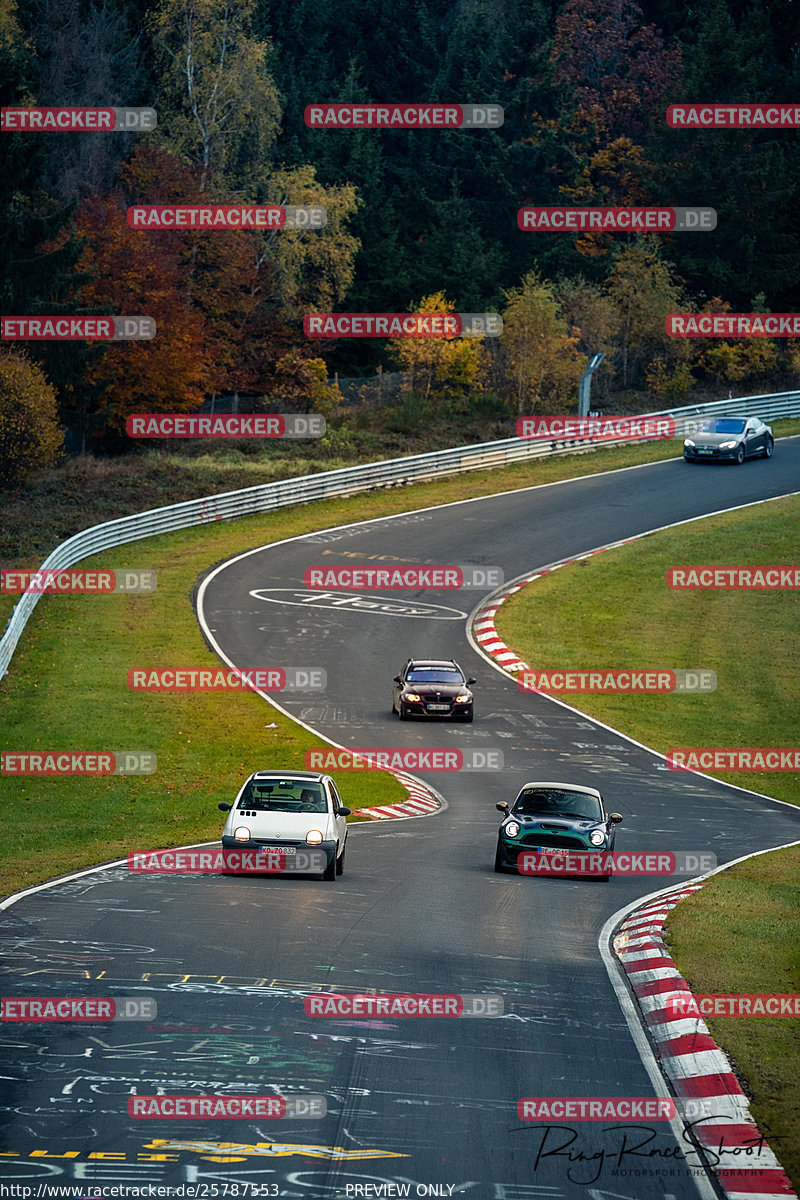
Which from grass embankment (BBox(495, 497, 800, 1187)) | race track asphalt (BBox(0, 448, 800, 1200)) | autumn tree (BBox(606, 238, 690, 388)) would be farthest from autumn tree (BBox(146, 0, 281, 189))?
race track asphalt (BBox(0, 448, 800, 1200))

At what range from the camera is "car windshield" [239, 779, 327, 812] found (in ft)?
62.3

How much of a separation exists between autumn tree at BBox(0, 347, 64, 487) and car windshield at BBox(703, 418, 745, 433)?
2739 centimetres

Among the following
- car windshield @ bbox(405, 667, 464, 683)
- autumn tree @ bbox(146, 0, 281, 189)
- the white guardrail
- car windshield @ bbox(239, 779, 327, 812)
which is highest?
autumn tree @ bbox(146, 0, 281, 189)

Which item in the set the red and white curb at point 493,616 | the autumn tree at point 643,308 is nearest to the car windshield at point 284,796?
the red and white curb at point 493,616

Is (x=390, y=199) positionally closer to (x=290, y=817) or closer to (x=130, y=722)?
(x=130, y=722)

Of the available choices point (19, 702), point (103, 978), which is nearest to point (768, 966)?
point (103, 978)

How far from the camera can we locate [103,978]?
472 inches

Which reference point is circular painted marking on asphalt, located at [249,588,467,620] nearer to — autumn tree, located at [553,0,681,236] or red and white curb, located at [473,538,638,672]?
red and white curb, located at [473,538,638,672]

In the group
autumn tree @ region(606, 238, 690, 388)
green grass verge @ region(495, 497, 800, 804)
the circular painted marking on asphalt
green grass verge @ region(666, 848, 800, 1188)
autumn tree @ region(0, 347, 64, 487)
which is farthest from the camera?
autumn tree @ region(606, 238, 690, 388)

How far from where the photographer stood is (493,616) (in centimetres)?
4231

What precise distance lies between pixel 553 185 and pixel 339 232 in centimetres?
1794

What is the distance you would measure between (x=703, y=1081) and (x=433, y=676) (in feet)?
73.3

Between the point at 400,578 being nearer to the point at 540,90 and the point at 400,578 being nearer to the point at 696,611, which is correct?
the point at 696,611

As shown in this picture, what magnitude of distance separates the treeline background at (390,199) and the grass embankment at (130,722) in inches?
408
